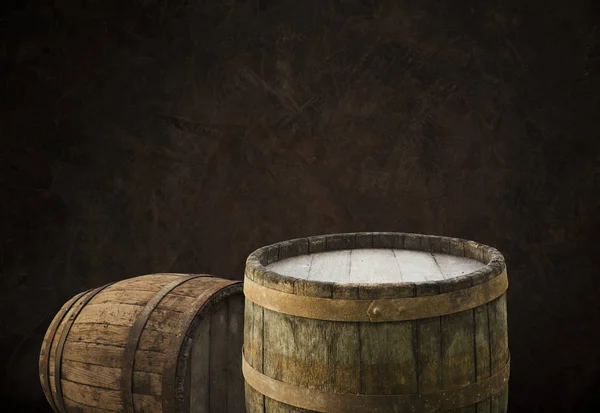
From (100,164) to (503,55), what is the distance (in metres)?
2.33

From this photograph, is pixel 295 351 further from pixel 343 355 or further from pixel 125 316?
pixel 125 316

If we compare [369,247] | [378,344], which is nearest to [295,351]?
[378,344]

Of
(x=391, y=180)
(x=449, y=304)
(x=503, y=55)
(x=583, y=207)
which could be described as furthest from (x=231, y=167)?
(x=449, y=304)

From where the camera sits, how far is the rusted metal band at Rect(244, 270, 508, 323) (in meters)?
1.96

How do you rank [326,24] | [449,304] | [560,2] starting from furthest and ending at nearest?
[326,24] < [560,2] < [449,304]

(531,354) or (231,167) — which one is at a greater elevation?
(231,167)

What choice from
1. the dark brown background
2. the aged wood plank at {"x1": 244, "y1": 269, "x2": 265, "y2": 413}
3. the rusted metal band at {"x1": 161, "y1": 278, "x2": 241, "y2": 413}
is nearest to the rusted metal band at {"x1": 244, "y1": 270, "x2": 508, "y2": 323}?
the aged wood plank at {"x1": 244, "y1": 269, "x2": 265, "y2": 413}

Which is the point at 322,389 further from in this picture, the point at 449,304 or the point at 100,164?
the point at 100,164

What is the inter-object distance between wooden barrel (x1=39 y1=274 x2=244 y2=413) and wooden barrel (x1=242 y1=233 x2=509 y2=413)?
620 mm

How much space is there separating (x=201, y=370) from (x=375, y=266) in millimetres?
896

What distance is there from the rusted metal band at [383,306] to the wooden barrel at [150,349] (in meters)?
0.84

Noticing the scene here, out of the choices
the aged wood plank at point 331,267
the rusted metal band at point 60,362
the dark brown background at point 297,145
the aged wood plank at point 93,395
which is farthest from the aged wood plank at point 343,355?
the dark brown background at point 297,145

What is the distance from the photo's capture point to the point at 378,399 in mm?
1987

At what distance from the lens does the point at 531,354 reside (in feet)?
12.4
